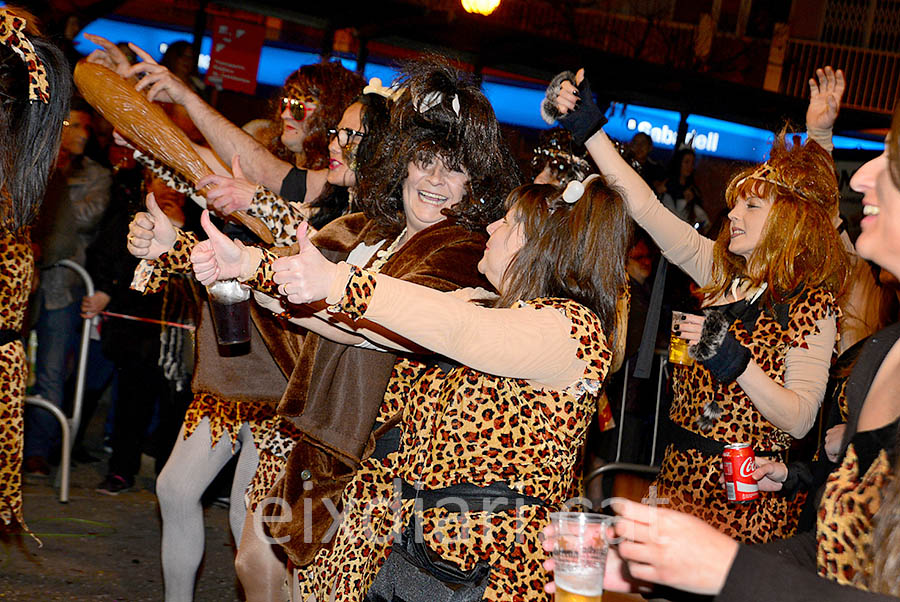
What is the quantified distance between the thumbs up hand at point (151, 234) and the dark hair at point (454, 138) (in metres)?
0.81

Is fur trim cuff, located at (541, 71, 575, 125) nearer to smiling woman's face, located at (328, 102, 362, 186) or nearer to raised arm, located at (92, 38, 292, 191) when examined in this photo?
smiling woman's face, located at (328, 102, 362, 186)

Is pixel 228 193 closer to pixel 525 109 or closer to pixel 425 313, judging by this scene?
pixel 425 313

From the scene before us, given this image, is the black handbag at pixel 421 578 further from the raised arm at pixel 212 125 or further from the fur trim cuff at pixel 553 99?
the raised arm at pixel 212 125

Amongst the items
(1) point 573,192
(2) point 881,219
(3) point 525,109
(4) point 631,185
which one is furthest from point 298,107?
(3) point 525,109

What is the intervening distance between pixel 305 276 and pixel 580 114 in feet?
5.64

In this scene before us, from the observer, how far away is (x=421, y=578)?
241 centimetres

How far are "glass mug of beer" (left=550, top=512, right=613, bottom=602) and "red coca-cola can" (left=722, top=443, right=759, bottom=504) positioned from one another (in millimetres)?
1304

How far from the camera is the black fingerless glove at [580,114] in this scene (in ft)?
11.3

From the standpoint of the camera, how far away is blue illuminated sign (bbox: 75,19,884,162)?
35.9ft

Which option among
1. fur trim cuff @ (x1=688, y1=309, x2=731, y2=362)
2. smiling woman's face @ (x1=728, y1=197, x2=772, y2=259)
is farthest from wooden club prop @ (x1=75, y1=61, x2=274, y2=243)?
smiling woman's face @ (x1=728, y1=197, x2=772, y2=259)

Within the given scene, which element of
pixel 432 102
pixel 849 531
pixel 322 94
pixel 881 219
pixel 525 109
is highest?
pixel 525 109

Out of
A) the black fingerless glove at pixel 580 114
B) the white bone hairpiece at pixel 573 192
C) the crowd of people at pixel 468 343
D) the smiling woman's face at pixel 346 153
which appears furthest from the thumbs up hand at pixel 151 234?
the black fingerless glove at pixel 580 114

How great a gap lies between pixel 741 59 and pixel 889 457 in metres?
18.5

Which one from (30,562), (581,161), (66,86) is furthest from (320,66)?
(30,562)
